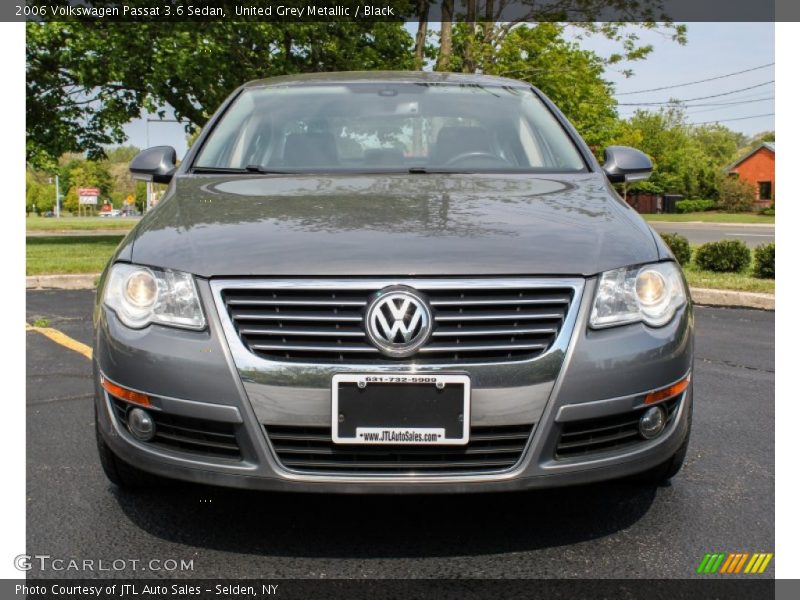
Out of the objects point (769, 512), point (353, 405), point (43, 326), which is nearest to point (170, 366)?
point (353, 405)

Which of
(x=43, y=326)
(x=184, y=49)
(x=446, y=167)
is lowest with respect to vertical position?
(x=43, y=326)

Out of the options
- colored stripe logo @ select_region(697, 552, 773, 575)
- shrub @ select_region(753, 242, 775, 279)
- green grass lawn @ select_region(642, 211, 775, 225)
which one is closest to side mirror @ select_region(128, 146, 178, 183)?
colored stripe logo @ select_region(697, 552, 773, 575)

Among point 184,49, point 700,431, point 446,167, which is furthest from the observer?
point 184,49

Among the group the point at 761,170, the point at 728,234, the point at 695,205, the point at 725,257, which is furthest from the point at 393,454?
the point at 761,170

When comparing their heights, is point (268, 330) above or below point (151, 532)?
above

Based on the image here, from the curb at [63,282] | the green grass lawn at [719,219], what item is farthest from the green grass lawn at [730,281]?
the green grass lawn at [719,219]

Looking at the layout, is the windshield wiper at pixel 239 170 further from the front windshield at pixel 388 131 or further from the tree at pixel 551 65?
the tree at pixel 551 65

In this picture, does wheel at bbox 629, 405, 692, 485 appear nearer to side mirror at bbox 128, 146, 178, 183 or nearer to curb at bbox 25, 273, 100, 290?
side mirror at bbox 128, 146, 178, 183

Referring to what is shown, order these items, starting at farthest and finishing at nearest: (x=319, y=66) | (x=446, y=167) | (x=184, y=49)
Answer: (x=319, y=66)
(x=184, y=49)
(x=446, y=167)

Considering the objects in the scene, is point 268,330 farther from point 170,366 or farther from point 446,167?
point 446,167

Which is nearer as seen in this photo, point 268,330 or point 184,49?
point 268,330

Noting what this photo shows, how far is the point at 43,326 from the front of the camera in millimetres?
7172

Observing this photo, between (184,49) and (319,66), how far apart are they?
3095 millimetres

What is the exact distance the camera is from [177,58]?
16.7 meters
